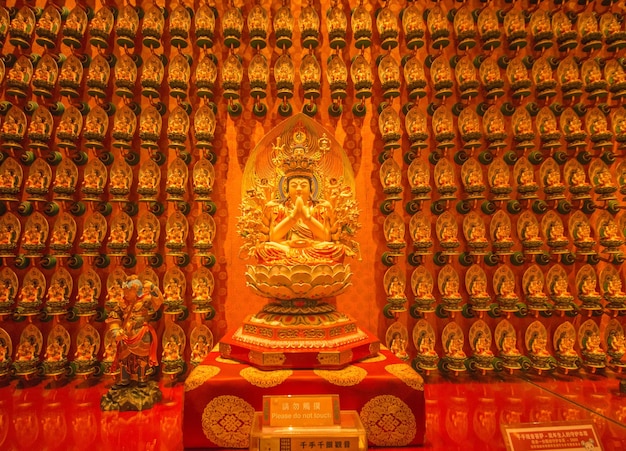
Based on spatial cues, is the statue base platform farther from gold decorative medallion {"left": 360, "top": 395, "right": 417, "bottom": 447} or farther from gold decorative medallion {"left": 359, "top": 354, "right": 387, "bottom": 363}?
gold decorative medallion {"left": 360, "top": 395, "right": 417, "bottom": 447}

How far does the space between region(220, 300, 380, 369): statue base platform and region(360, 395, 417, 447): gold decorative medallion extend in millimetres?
292

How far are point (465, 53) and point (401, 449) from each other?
338 cm

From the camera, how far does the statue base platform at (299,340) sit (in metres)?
2.29

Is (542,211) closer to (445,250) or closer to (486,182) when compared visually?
(486,182)

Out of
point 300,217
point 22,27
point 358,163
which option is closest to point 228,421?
point 300,217

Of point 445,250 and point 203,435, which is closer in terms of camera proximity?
point 203,435

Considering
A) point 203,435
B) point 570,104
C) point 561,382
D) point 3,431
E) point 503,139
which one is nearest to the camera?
point 203,435

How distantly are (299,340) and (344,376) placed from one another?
36cm

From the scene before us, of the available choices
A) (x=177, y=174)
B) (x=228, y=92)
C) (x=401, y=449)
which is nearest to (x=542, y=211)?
(x=401, y=449)

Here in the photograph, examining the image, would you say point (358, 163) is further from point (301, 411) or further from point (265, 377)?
point (301, 411)

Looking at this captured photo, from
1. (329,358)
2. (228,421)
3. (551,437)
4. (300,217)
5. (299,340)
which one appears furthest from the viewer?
(300,217)

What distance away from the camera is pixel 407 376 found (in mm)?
2215

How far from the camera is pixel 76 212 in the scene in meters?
3.43

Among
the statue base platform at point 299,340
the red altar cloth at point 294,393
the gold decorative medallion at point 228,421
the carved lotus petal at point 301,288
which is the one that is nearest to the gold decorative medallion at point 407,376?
Result: the red altar cloth at point 294,393
